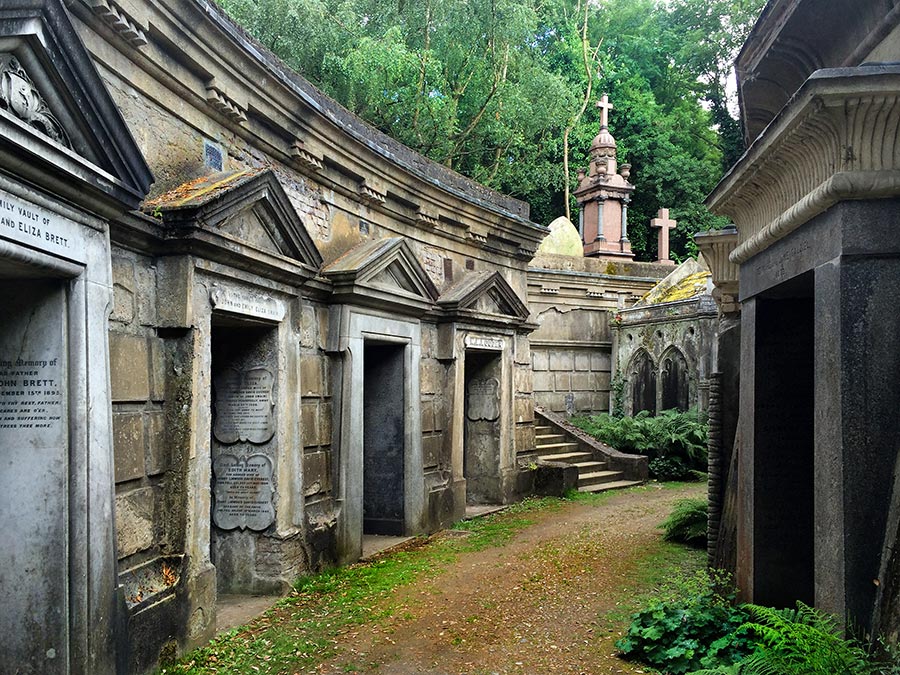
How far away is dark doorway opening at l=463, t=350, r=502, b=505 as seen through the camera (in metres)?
11.3

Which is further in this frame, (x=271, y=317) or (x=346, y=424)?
(x=346, y=424)

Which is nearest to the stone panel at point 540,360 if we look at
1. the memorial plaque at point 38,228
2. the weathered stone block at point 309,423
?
the weathered stone block at point 309,423

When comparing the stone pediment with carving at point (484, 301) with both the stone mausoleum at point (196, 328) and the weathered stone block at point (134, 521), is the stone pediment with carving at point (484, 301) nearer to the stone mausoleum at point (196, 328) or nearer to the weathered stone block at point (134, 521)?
the stone mausoleum at point (196, 328)

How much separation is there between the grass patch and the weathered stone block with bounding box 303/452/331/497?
0.81m

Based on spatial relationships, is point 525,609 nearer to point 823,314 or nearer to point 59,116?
point 823,314

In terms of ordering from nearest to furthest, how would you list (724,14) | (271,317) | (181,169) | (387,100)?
1. (181,169)
2. (271,317)
3. (387,100)
4. (724,14)

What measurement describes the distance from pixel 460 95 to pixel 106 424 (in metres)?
17.3

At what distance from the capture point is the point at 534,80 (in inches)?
794

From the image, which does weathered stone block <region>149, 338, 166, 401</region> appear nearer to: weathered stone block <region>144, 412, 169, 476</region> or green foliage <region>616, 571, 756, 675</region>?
weathered stone block <region>144, 412, 169, 476</region>

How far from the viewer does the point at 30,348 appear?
153 inches

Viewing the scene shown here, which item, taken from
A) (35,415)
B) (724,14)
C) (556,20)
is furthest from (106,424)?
(724,14)

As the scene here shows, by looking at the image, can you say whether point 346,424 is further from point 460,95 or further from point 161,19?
point 460,95

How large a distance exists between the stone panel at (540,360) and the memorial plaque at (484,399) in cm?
636

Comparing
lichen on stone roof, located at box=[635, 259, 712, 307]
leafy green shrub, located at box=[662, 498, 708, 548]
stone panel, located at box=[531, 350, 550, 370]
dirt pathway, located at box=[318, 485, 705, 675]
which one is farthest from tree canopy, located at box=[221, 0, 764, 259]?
stone panel, located at box=[531, 350, 550, 370]
